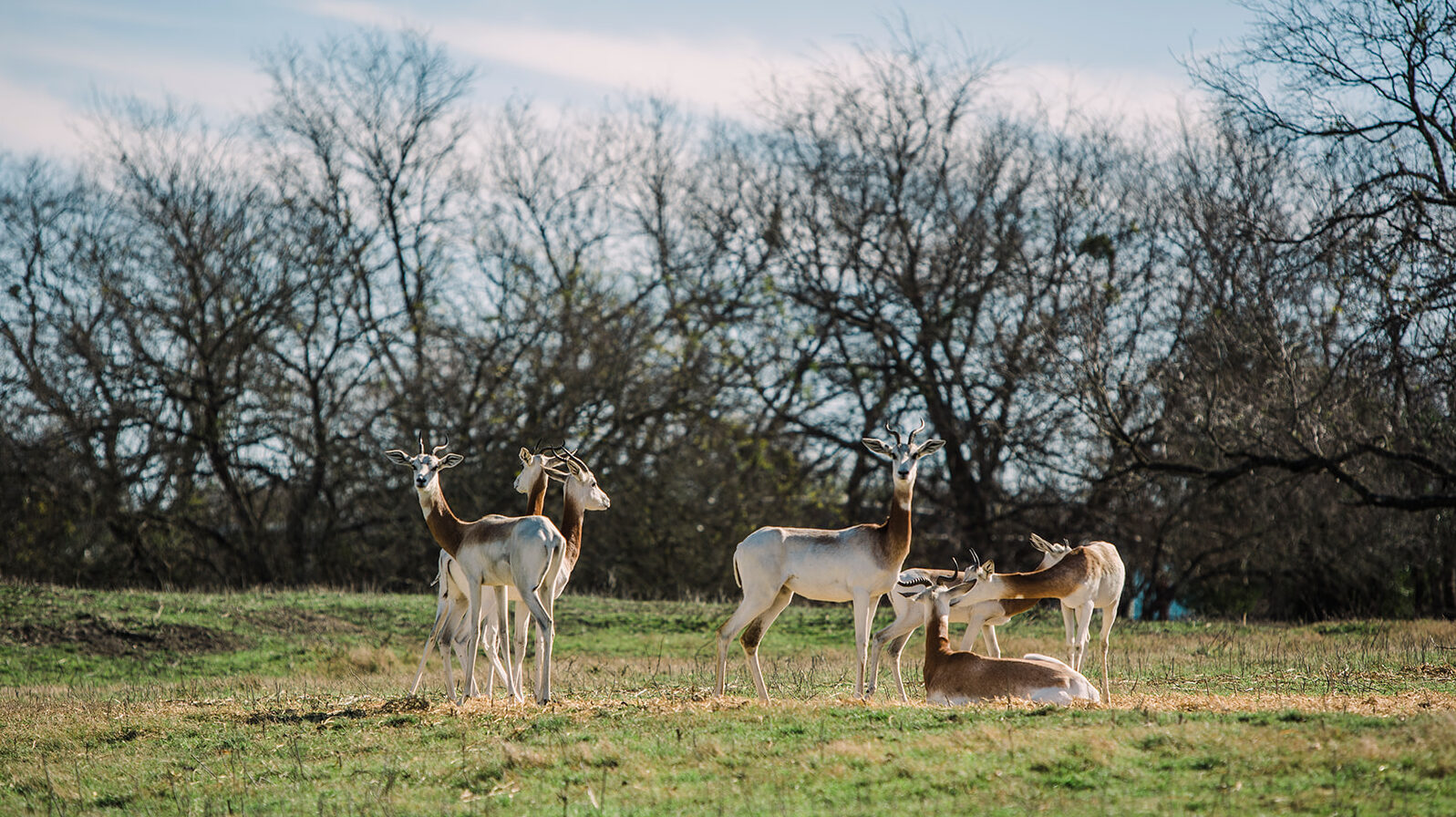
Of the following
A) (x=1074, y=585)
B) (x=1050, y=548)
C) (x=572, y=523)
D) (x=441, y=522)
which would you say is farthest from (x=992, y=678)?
(x=441, y=522)

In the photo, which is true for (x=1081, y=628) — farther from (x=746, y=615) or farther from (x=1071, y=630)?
(x=746, y=615)

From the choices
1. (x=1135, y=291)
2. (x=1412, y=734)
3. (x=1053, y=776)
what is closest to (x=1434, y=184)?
(x=1135, y=291)

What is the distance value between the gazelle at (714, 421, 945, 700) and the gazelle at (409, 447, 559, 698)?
2.08 metres

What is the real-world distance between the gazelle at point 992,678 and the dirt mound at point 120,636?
11.2 meters

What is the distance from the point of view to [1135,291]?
31.3 metres

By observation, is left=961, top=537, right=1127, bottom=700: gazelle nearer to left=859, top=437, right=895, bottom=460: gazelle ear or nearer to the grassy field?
the grassy field

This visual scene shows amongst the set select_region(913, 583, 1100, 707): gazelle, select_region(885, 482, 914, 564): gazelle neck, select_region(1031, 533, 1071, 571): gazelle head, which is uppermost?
select_region(885, 482, 914, 564): gazelle neck

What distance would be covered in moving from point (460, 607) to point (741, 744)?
4196 millimetres

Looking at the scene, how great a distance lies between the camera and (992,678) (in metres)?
10.6

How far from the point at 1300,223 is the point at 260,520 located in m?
25.4

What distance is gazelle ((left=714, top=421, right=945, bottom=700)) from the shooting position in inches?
436

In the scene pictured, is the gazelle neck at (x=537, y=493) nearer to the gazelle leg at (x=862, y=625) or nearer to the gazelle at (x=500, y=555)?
the gazelle at (x=500, y=555)

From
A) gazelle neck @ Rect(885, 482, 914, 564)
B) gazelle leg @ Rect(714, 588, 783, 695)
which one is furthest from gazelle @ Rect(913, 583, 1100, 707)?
gazelle leg @ Rect(714, 588, 783, 695)

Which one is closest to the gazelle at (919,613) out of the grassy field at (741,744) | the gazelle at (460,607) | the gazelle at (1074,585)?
the gazelle at (1074,585)
